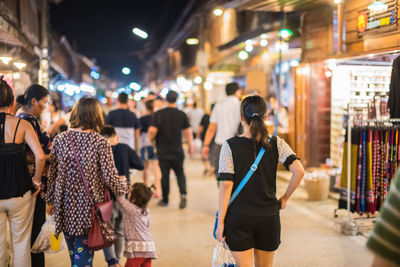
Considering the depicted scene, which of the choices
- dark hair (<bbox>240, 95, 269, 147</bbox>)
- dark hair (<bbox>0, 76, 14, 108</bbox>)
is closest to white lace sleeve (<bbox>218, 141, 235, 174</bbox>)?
dark hair (<bbox>240, 95, 269, 147</bbox>)

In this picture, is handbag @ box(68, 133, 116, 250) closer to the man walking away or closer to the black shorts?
the black shorts

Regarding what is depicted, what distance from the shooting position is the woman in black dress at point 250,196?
9.85 feet

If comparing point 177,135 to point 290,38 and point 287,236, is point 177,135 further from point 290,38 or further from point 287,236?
point 290,38

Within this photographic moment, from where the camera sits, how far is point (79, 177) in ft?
11.6

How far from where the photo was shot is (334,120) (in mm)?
8883

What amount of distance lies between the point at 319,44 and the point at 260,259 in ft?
24.1

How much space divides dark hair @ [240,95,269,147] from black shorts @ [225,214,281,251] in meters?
0.56

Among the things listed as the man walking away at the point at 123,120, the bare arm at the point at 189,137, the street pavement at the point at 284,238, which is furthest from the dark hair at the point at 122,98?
the street pavement at the point at 284,238

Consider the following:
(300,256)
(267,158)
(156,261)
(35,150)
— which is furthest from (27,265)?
(300,256)

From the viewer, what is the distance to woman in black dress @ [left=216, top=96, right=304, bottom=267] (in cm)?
300

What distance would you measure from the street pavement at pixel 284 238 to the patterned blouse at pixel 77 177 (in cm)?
150

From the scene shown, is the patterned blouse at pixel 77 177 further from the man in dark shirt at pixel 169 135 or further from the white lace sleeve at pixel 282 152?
the man in dark shirt at pixel 169 135

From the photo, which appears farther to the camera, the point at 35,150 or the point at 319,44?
the point at 319,44

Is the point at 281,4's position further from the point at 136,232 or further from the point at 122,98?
the point at 136,232
